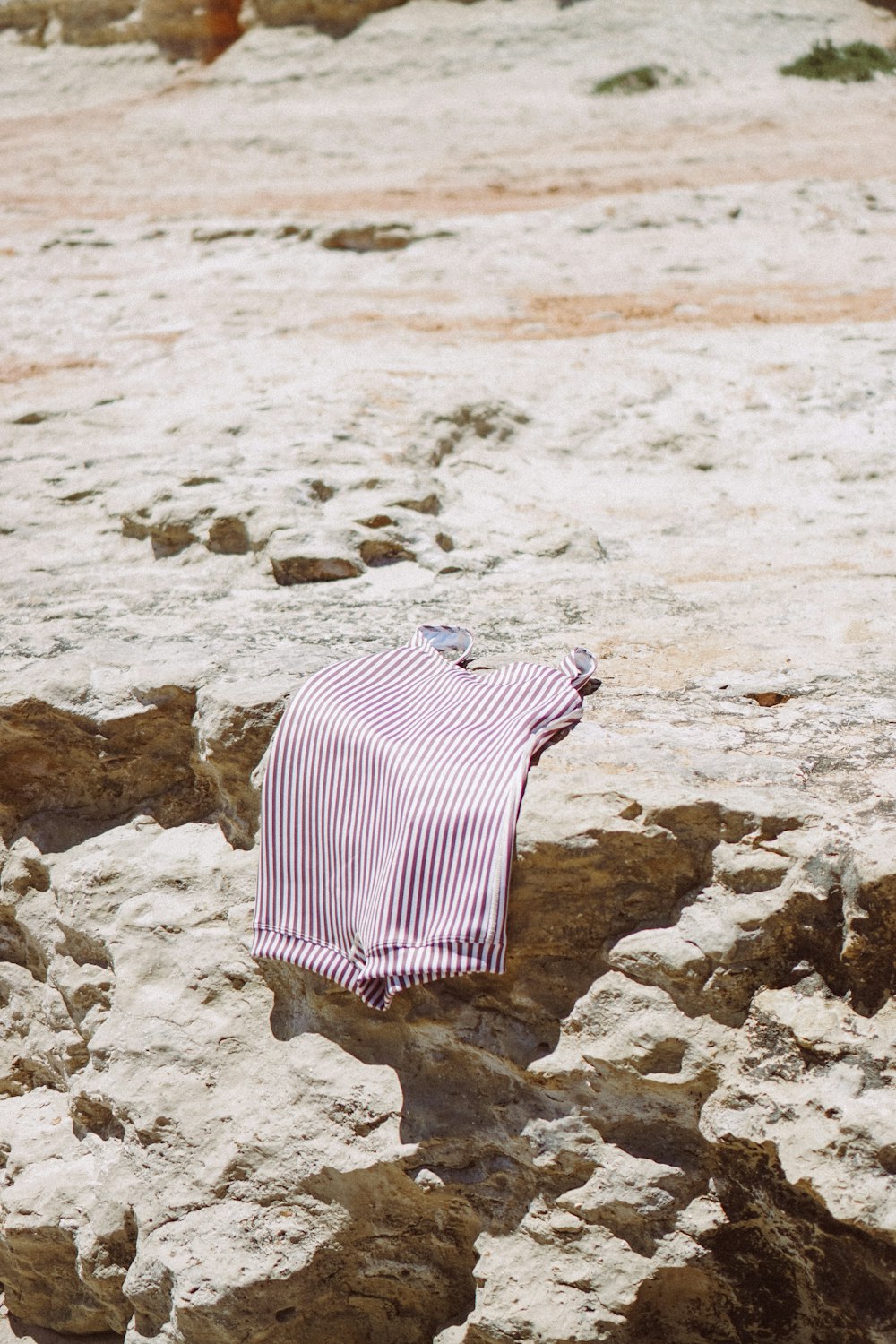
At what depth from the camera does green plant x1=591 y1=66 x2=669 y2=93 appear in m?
9.20

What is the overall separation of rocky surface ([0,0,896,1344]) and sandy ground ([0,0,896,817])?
0.02 meters

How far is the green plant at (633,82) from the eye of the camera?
30.2 feet

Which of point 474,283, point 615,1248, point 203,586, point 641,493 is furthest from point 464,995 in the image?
point 474,283

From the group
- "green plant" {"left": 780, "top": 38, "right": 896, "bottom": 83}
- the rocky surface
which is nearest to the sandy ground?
the rocky surface

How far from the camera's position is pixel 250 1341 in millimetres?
2385

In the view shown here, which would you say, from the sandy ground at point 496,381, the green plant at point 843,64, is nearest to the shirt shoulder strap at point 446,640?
the sandy ground at point 496,381

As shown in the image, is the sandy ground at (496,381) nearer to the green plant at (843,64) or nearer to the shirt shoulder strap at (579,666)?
the shirt shoulder strap at (579,666)

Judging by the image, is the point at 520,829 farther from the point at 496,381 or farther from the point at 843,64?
the point at 843,64

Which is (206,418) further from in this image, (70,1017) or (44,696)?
(70,1017)

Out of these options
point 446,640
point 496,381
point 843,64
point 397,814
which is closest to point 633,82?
point 843,64

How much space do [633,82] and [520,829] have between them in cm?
849

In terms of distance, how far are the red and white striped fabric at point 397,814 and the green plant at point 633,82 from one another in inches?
306

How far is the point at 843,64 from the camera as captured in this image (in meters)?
9.37

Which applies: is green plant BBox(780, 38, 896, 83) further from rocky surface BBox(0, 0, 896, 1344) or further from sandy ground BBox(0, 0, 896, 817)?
rocky surface BBox(0, 0, 896, 1344)
